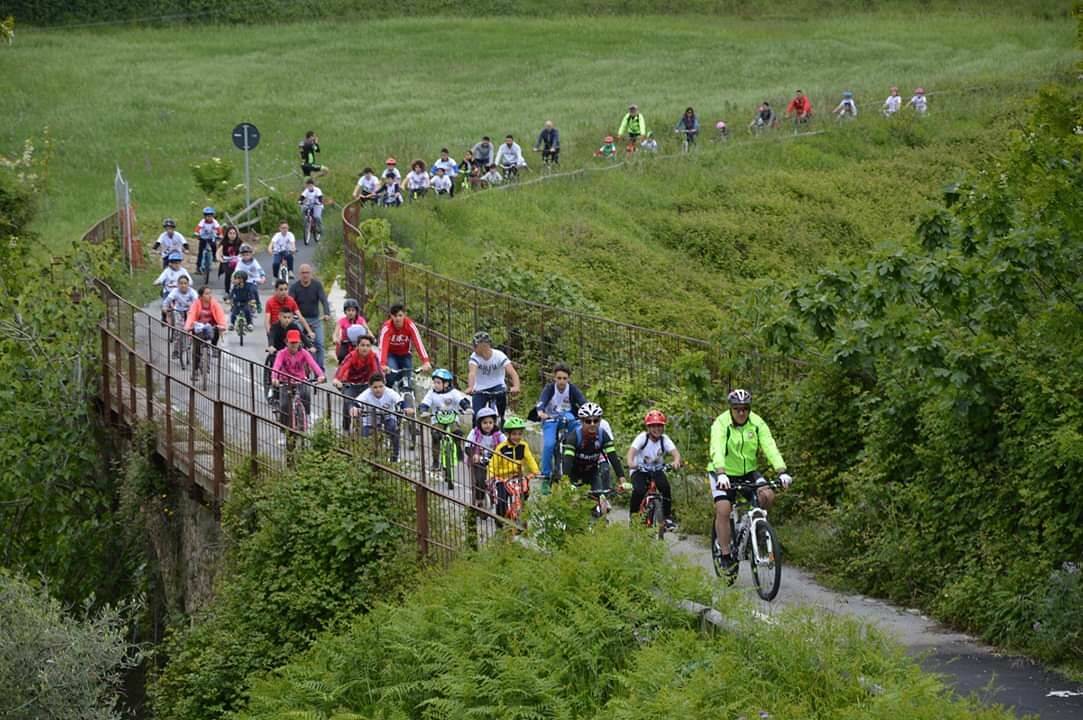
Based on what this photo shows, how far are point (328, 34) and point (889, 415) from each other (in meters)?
70.7

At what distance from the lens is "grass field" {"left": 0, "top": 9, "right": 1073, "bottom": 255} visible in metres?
57.6

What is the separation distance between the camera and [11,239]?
33844 millimetres

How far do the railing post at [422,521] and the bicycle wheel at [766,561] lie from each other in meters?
3.18

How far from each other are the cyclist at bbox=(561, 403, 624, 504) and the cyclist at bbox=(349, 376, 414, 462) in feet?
7.68

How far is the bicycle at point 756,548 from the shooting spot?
606 inches

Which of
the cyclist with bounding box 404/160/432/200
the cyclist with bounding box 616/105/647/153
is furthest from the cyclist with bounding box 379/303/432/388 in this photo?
the cyclist with bounding box 616/105/647/153

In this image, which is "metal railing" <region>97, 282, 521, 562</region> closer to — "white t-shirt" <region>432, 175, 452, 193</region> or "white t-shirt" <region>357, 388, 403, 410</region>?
"white t-shirt" <region>357, 388, 403, 410</region>

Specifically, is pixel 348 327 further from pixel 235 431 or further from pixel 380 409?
pixel 380 409

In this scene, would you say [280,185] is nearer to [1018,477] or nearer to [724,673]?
[1018,477]

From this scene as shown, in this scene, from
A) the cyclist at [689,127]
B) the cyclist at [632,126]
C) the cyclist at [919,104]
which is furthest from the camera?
the cyclist at [919,104]

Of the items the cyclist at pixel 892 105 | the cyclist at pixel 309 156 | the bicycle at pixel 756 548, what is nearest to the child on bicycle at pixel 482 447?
the bicycle at pixel 756 548

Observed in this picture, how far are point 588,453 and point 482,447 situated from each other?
0.97m

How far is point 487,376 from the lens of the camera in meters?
20.0

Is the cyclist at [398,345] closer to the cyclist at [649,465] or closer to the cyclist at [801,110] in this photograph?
the cyclist at [649,465]
